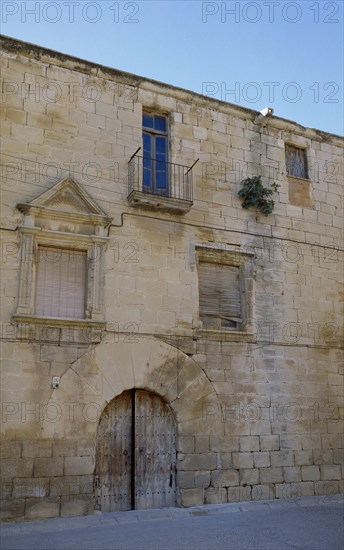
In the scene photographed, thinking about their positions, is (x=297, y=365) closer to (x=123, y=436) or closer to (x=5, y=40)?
(x=123, y=436)

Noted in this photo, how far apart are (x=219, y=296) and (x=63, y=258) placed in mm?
2985

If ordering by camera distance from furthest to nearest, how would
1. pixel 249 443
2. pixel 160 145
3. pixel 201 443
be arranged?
pixel 160 145 < pixel 249 443 < pixel 201 443

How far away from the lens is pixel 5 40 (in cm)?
960

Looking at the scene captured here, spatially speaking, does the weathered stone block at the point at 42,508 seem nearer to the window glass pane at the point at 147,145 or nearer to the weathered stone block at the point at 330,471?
the weathered stone block at the point at 330,471

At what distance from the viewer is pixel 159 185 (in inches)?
417

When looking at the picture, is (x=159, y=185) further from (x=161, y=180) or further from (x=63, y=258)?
(x=63, y=258)

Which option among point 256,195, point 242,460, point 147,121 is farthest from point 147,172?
point 242,460

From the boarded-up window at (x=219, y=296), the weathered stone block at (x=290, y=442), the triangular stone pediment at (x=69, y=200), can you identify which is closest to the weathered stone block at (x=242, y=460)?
the weathered stone block at (x=290, y=442)

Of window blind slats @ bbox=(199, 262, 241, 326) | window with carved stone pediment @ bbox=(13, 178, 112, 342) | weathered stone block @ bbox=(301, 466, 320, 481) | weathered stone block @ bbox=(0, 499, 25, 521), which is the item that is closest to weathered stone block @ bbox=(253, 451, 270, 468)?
weathered stone block @ bbox=(301, 466, 320, 481)

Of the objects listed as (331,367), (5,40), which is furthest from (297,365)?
(5,40)

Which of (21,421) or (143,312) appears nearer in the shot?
(21,421)

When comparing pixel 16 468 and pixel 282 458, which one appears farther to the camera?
pixel 282 458

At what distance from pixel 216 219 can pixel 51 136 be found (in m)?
3.33

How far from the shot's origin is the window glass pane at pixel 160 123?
1093 cm
